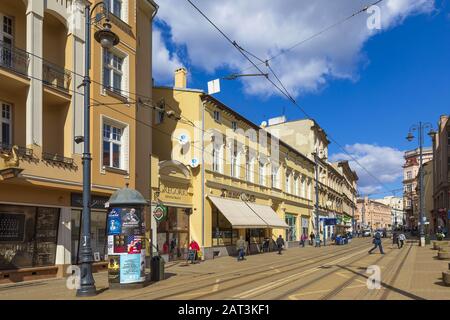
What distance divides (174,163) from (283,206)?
20007 mm

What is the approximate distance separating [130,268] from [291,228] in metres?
34.4

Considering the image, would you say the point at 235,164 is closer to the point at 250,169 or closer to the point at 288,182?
the point at 250,169

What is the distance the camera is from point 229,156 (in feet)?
111

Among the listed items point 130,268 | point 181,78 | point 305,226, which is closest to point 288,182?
point 305,226

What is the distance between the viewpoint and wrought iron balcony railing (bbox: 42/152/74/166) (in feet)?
57.3

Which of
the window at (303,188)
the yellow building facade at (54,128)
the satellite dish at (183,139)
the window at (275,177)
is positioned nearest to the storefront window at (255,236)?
the window at (275,177)

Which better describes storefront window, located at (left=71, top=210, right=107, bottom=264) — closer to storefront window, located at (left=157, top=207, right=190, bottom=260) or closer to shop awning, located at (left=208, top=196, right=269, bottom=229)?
storefront window, located at (left=157, top=207, right=190, bottom=260)

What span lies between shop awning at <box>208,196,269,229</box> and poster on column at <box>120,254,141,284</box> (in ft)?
48.6

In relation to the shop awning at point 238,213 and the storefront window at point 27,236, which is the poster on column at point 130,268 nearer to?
the storefront window at point 27,236

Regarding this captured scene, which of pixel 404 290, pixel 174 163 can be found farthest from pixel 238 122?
pixel 404 290

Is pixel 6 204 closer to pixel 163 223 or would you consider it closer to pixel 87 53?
pixel 87 53

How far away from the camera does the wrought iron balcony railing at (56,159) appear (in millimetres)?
17467

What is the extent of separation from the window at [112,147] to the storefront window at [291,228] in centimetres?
2704

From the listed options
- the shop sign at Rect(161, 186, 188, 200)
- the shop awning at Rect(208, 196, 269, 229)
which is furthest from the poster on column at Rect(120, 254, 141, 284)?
the shop awning at Rect(208, 196, 269, 229)
